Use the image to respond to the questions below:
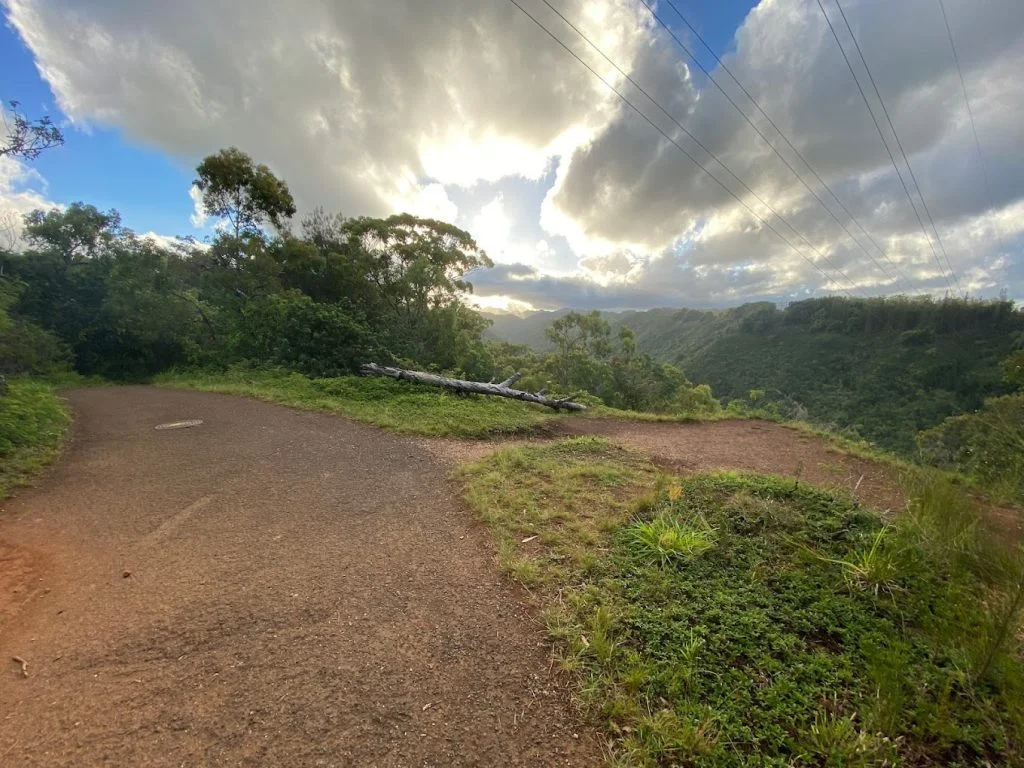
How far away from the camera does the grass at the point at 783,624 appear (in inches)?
76.4

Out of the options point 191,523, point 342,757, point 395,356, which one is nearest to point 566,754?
point 342,757

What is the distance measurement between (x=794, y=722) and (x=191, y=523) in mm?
5020

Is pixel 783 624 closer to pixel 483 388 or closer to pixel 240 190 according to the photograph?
pixel 483 388

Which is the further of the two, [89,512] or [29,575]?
[89,512]

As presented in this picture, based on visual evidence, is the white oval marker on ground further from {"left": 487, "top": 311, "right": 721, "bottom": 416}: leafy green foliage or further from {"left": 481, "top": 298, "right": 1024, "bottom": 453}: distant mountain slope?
{"left": 481, "top": 298, "right": 1024, "bottom": 453}: distant mountain slope

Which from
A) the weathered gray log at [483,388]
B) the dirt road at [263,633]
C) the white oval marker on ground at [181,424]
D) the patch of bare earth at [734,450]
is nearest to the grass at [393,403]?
the weathered gray log at [483,388]

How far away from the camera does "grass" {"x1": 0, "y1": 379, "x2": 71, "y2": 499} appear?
4.80m

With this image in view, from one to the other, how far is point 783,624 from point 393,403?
847cm

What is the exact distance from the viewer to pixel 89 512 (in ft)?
13.3

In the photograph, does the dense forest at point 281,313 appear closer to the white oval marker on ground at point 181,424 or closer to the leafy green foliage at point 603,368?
the leafy green foliage at point 603,368

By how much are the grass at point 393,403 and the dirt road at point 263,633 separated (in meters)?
3.30

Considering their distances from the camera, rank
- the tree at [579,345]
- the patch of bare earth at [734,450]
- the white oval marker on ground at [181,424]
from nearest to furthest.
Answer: the patch of bare earth at [734,450], the white oval marker on ground at [181,424], the tree at [579,345]

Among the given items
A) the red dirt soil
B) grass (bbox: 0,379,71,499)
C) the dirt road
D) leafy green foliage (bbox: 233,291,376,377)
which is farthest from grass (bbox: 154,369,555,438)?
grass (bbox: 0,379,71,499)

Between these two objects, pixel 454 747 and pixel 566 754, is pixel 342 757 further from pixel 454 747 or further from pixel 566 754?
pixel 566 754
